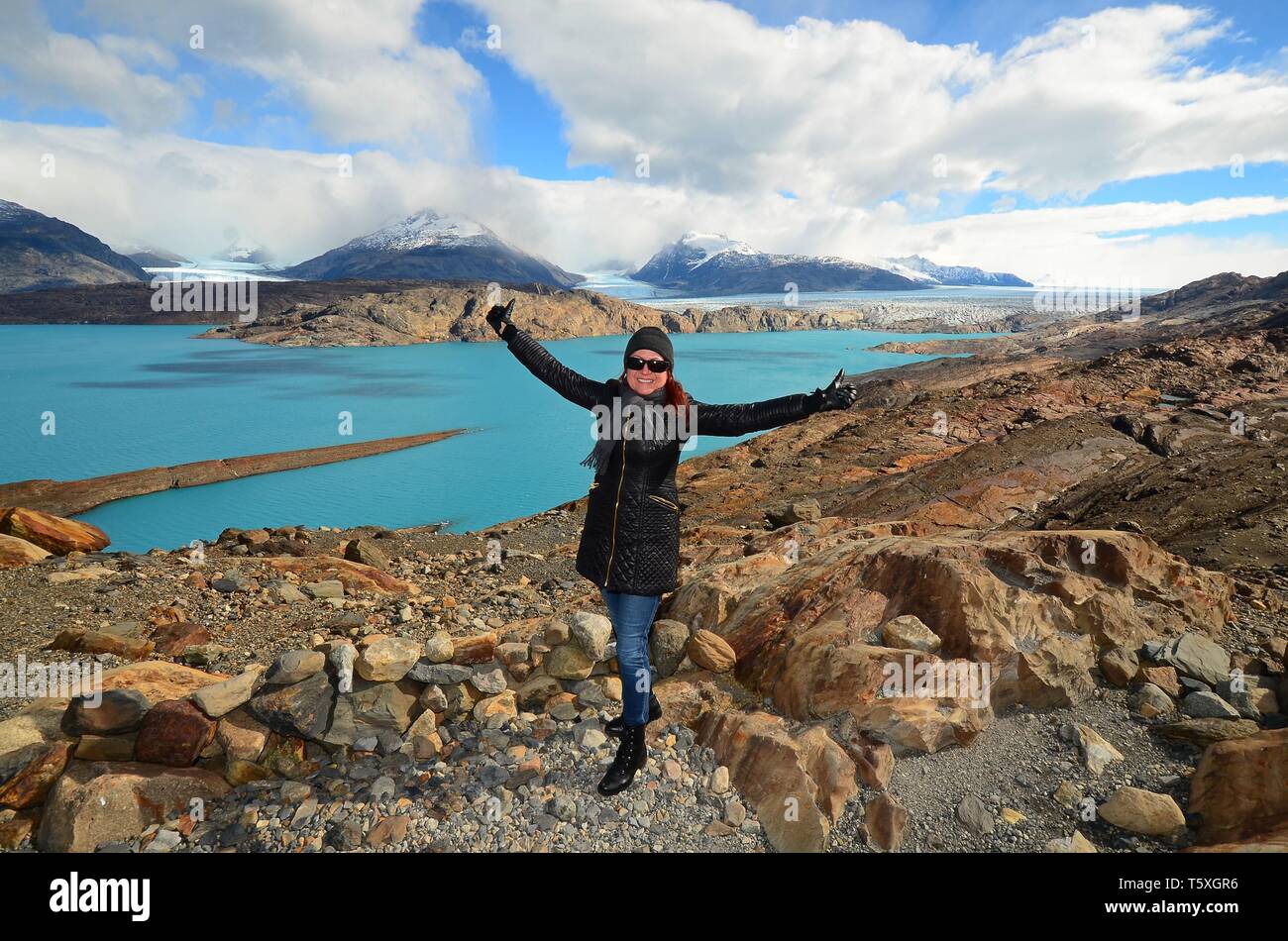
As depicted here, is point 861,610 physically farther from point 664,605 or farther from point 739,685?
point 664,605

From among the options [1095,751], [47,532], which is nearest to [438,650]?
[1095,751]

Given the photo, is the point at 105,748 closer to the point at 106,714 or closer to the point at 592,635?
the point at 106,714

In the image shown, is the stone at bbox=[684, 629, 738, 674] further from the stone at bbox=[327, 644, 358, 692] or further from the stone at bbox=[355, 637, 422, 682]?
the stone at bbox=[327, 644, 358, 692]

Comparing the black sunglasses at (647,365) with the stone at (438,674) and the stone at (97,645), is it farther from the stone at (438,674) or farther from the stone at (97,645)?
the stone at (97,645)

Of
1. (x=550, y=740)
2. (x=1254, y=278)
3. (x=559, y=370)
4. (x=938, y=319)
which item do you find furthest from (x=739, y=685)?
(x=938, y=319)

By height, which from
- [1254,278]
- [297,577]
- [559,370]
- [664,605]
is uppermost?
[1254,278]

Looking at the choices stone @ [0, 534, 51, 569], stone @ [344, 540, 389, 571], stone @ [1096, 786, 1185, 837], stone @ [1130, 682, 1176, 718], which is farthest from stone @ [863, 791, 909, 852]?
stone @ [0, 534, 51, 569]

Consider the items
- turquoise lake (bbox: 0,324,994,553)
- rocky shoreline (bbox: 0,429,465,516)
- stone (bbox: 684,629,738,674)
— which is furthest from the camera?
turquoise lake (bbox: 0,324,994,553)
